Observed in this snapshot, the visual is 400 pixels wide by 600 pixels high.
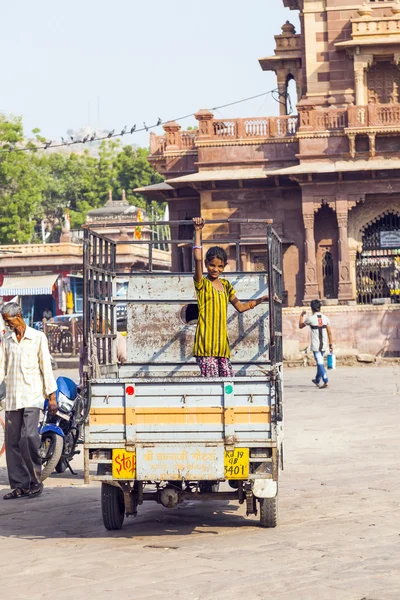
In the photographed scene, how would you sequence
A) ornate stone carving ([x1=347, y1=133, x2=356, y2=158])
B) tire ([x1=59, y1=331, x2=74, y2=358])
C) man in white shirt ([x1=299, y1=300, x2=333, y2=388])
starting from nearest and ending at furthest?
man in white shirt ([x1=299, y1=300, x2=333, y2=388]), ornate stone carving ([x1=347, y1=133, x2=356, y2=158]), tire ([x1=59, y1=331, x2=74, y2=358])

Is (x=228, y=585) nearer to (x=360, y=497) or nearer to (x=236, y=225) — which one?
(x=360, y=497)

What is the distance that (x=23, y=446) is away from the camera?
383 inches

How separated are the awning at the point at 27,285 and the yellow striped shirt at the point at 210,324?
4576 cm

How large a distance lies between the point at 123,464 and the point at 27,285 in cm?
4731

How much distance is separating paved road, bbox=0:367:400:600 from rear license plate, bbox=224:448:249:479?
426 mm

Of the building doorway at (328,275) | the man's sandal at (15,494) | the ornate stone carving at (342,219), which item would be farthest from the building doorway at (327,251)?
the man's sandal at (15,494)

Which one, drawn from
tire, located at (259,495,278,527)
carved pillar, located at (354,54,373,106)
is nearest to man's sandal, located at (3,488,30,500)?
tire, located at (259,495,278,527)

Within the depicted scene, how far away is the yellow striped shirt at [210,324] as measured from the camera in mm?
8477

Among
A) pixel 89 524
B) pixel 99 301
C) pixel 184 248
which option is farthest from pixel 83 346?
pixel 184 248

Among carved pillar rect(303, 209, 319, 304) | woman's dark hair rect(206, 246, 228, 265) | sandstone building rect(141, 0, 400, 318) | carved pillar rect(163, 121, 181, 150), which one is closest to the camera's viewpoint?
woman's dark hair rect(206, 246, 228, 265)

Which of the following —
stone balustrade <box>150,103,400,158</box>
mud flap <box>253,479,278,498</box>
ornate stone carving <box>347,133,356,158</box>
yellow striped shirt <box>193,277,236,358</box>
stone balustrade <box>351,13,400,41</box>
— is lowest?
mud flap <box>253,479,278,498</box>

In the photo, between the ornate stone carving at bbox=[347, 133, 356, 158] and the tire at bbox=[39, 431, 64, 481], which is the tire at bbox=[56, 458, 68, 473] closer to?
the tire at bbox=[39, 431, 64, 481]

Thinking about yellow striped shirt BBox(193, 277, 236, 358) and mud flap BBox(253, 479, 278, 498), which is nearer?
mud flap BBox(253, 479, 278, 498)

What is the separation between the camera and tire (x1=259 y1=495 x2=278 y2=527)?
789 cm
